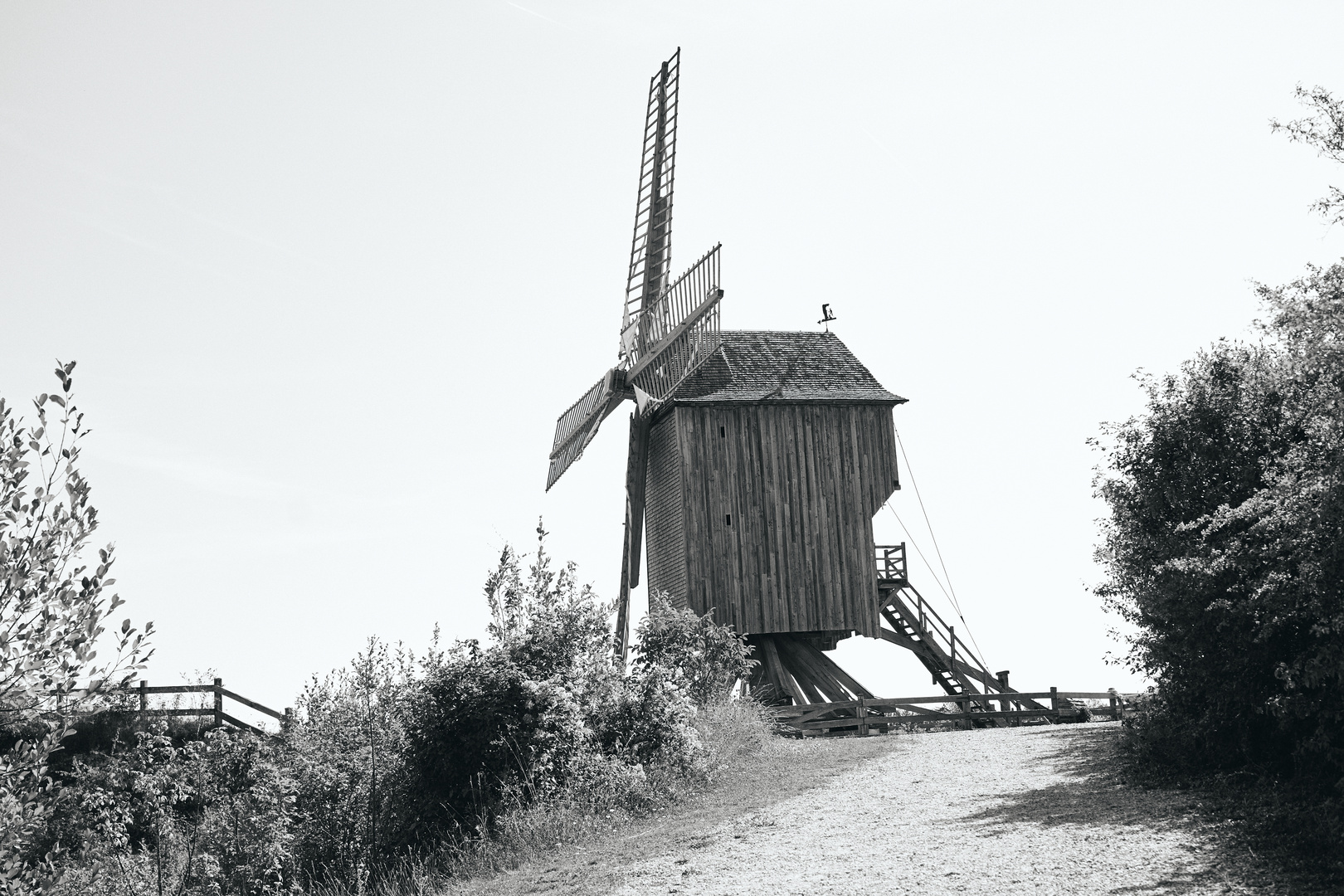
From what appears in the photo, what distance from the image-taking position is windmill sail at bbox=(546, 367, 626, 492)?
29.0 metres

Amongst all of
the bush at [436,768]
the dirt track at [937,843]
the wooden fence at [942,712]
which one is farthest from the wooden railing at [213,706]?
the dirt track at [937,843]

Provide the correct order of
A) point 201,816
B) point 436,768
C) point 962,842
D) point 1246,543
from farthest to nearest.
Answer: point 201,816
point 436,768
point 1246,543
point 962,842

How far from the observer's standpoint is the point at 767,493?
26.8 m

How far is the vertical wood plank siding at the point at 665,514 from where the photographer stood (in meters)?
26.7

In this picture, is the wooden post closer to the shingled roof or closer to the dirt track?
the shingled roof

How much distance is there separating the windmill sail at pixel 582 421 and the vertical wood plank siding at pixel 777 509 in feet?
6.16

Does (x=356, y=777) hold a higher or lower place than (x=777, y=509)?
lower

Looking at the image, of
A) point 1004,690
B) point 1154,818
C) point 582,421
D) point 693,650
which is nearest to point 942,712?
point 1004,690

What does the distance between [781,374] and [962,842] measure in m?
17.4

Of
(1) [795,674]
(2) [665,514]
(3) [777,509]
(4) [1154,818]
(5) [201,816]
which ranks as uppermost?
(2) [665,514]

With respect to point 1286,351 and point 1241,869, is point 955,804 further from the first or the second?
point 1286,351

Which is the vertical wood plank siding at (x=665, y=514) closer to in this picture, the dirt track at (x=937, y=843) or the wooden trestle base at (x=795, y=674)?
the wooden trestle base at (x=795, y=674)

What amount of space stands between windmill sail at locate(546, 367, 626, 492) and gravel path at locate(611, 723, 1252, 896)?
14.5m

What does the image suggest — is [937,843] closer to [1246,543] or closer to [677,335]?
[1246,543]
